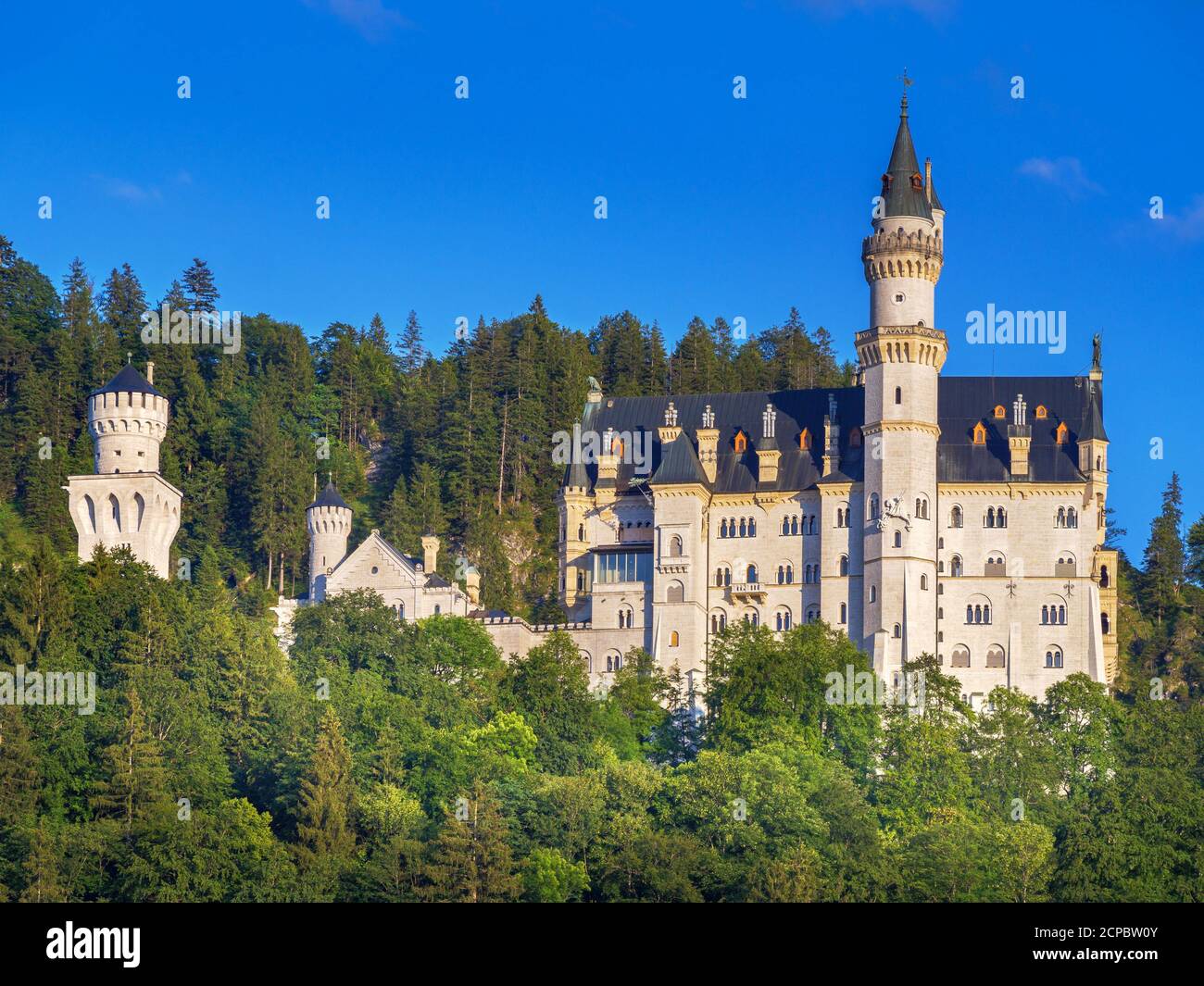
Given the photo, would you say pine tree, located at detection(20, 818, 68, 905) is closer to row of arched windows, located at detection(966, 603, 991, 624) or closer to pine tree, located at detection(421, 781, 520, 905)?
pine tree, located at detection(421, 781, 520, 905)

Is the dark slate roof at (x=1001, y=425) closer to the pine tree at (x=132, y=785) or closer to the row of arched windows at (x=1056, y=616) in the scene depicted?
the row of arched windows at (x=1056, y=616)

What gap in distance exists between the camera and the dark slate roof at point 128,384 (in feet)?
318

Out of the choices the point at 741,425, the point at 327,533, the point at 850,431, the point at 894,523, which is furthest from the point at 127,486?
the point at 894,523

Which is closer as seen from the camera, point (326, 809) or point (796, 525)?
point (326, 809)

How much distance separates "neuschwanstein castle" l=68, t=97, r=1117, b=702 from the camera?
95188 millimetres

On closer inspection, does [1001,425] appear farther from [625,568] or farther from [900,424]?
[625,568]

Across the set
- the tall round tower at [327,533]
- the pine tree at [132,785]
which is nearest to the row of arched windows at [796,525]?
the tall round tower at [327,533]

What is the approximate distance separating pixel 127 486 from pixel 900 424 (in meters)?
27.4

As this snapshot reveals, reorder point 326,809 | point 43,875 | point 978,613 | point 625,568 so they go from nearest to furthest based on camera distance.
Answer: point 43,875, point 326,809, point 978,613, point 625,568

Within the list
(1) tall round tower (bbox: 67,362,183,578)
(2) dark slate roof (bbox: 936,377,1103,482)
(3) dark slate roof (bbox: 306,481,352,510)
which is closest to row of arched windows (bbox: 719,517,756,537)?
(2) dark slate roof (bbox: 936,377,1103,482)

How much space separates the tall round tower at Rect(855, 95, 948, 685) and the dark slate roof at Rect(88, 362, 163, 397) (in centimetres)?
2573

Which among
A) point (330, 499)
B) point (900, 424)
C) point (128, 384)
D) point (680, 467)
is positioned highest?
point (128, 384)

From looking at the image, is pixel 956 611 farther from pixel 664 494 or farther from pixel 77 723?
pixel 77 723

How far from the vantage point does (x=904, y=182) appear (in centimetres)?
9794
